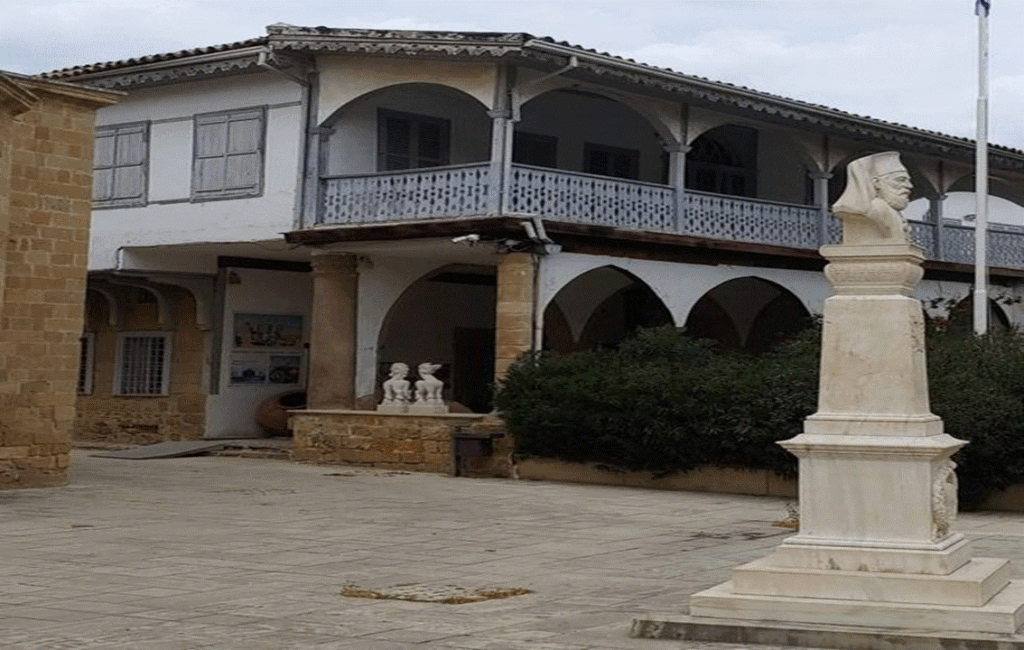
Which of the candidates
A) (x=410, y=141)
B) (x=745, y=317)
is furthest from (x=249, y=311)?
(x=745, y=317)

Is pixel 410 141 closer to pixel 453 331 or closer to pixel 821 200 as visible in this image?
pixel 453 331

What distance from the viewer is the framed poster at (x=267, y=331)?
80.0 ft

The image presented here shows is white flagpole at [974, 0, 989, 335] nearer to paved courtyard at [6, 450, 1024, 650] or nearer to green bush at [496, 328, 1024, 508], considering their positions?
green bush at [496, 328, 1024, 508]

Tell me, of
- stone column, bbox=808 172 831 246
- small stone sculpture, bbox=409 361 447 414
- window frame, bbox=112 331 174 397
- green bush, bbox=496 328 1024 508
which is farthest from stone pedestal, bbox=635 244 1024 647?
window frame, bbox=112 331 174 397

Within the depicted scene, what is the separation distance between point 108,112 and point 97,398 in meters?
5.17

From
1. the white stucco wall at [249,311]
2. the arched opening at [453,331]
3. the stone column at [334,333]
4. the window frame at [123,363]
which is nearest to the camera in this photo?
the stone column at [334,333]

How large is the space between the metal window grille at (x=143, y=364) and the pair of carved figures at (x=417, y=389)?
5.81 meters

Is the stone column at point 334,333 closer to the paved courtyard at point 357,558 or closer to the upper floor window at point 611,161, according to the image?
the paved courtyard at point 357,558

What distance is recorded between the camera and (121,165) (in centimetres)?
2330

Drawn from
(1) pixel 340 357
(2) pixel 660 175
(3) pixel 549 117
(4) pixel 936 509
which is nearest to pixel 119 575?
(4) pixel 936 509

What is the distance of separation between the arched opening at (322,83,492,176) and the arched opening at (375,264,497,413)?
2621 millimetres

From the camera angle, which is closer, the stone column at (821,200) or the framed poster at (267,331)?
the stone column at (821,200)

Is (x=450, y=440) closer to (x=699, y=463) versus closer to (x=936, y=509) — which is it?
(x=699, y=463)

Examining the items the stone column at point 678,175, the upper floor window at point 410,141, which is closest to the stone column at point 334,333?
the upper floor window at point 410,141
